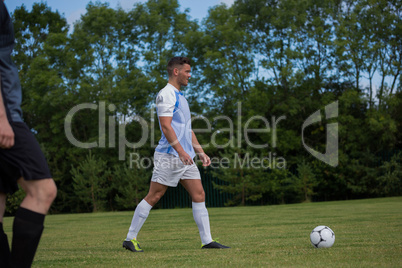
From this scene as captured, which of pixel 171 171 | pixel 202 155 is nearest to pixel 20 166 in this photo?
pixel 171 171

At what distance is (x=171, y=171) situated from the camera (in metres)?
5.61

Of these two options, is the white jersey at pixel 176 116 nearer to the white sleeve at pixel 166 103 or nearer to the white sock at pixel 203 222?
the white sleeve at pixel 166 103

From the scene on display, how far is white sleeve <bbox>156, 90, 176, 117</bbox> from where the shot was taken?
560cm

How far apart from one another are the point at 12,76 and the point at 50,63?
27464 mm

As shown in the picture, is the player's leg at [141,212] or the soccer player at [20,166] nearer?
the soccer player at [20,166]

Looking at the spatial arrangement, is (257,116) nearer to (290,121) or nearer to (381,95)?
(290,121)

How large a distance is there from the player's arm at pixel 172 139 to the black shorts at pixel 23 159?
2.48m

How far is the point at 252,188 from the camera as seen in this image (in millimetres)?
22234

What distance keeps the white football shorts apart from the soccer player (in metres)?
→ 2.64

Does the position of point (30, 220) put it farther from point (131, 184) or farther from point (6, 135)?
point (131, 184)

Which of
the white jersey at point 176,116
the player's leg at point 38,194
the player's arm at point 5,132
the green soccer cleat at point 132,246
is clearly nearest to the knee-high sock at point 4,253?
the player's leg at point 38,194

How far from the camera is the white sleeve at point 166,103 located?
5.60m

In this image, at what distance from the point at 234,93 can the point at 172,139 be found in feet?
71.2

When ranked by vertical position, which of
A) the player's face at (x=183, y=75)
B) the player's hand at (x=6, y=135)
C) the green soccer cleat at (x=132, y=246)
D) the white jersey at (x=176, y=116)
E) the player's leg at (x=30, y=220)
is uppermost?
the player's face at (x=183, y=75)
